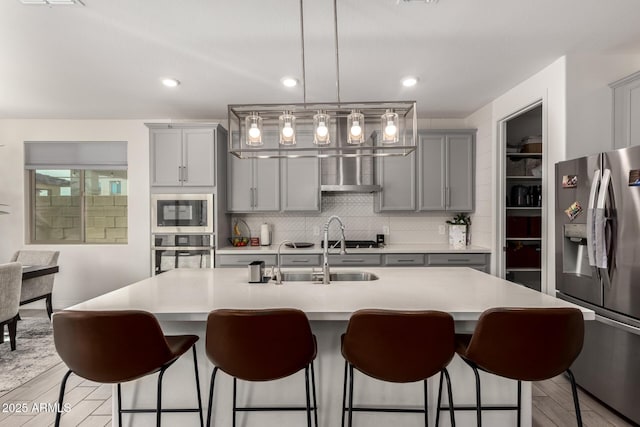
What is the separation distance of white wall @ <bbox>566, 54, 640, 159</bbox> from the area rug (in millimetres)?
4793

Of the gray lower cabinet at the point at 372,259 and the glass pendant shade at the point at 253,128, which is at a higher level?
the glass pendant shade at the point at 253,128

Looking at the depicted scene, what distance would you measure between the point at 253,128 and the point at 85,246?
12.5 ft

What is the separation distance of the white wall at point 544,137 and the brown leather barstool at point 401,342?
221 centimetres

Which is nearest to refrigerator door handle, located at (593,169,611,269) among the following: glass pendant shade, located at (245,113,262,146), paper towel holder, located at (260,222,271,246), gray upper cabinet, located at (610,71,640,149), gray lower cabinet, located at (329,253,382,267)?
gray upper cabinet, located at (610,71,640,149)

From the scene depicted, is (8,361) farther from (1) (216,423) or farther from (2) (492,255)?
(2) (492,255)

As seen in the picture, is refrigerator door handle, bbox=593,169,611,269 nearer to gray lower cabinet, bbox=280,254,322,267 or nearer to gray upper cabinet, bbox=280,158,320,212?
gray lower cabinet, bbox=280,254,322,267

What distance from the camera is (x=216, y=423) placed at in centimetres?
190

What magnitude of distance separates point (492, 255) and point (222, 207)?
326cm

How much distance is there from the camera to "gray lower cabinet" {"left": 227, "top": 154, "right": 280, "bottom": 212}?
434 cm

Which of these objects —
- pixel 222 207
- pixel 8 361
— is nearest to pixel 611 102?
pixel 222 207

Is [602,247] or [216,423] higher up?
[602,247]

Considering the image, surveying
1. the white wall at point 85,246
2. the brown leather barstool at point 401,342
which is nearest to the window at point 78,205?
the white wall at point 85,246

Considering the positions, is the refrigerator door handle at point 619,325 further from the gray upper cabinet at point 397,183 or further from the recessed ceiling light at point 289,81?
the recessed ceiling light at point 289,81

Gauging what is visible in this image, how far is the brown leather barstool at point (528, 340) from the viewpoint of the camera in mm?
1382
